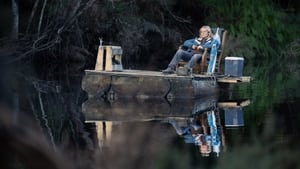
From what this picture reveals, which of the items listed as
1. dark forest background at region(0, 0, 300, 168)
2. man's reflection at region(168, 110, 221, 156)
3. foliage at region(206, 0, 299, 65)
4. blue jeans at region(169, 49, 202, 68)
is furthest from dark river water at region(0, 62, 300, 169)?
foliage at region(206, 0, 299, 65)

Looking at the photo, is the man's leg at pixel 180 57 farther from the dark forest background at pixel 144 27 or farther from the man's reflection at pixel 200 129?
the dark forest background at pixel 144 27

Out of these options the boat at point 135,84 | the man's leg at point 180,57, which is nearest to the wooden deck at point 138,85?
the boat at point 135,84

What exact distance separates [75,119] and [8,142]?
10.4 metres

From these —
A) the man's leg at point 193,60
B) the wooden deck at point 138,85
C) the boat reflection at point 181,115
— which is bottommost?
the boat reflection at point 181,115

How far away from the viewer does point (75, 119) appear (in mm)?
11648

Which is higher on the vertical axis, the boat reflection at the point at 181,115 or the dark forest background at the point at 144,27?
the dark forest background at the point at 144,27

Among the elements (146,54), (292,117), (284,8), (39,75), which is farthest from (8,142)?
(284,8)

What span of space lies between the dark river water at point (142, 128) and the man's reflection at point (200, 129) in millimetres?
14

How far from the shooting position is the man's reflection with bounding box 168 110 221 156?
347 inches

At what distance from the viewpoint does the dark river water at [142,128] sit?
4.46 feet

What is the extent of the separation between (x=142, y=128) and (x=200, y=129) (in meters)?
8.45

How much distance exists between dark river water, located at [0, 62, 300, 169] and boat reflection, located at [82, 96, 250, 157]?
15mm

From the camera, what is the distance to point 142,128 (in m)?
2.06

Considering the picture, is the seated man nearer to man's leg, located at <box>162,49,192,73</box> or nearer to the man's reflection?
man's leg, located at <box>162,49,192,73</box>
